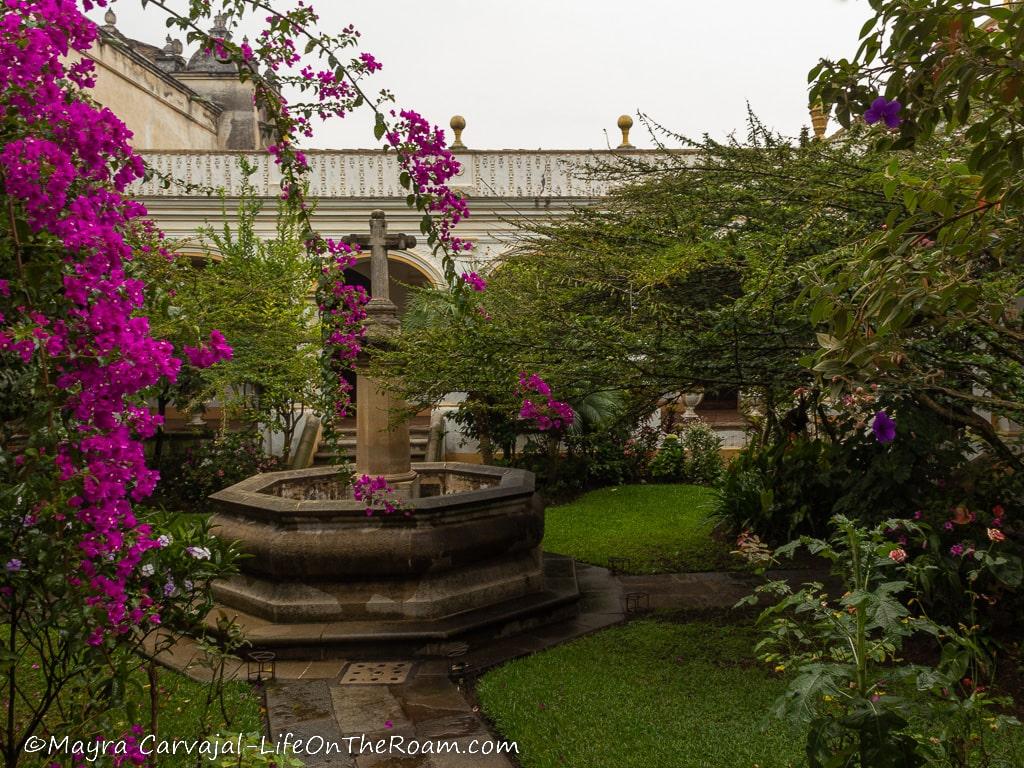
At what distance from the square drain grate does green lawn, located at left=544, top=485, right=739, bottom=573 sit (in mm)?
3120

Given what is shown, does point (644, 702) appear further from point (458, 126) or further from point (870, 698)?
point (458, 126)

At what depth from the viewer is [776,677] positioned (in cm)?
453

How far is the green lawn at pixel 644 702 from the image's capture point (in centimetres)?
360

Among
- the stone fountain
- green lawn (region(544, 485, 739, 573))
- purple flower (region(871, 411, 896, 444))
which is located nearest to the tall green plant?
green lawn (region(544, 485, 739, 573))

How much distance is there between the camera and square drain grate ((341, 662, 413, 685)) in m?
4.65

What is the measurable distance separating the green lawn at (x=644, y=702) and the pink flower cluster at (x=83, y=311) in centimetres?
223

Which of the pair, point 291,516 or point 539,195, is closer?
point 291,516

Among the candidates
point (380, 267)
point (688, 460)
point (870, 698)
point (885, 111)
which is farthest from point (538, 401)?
point (688, 460)

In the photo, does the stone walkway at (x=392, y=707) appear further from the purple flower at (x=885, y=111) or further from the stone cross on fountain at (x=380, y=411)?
the purple flower at (x=885, y=111)

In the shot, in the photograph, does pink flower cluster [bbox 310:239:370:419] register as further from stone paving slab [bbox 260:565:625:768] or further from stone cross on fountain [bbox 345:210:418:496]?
stone cross on fountain [bbox 345:210:418:496]

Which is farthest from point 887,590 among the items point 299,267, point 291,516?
point 299,267

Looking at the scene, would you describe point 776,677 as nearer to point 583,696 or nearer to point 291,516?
point 583,696

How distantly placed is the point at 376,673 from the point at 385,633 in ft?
1.09

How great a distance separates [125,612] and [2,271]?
95 centimetres
